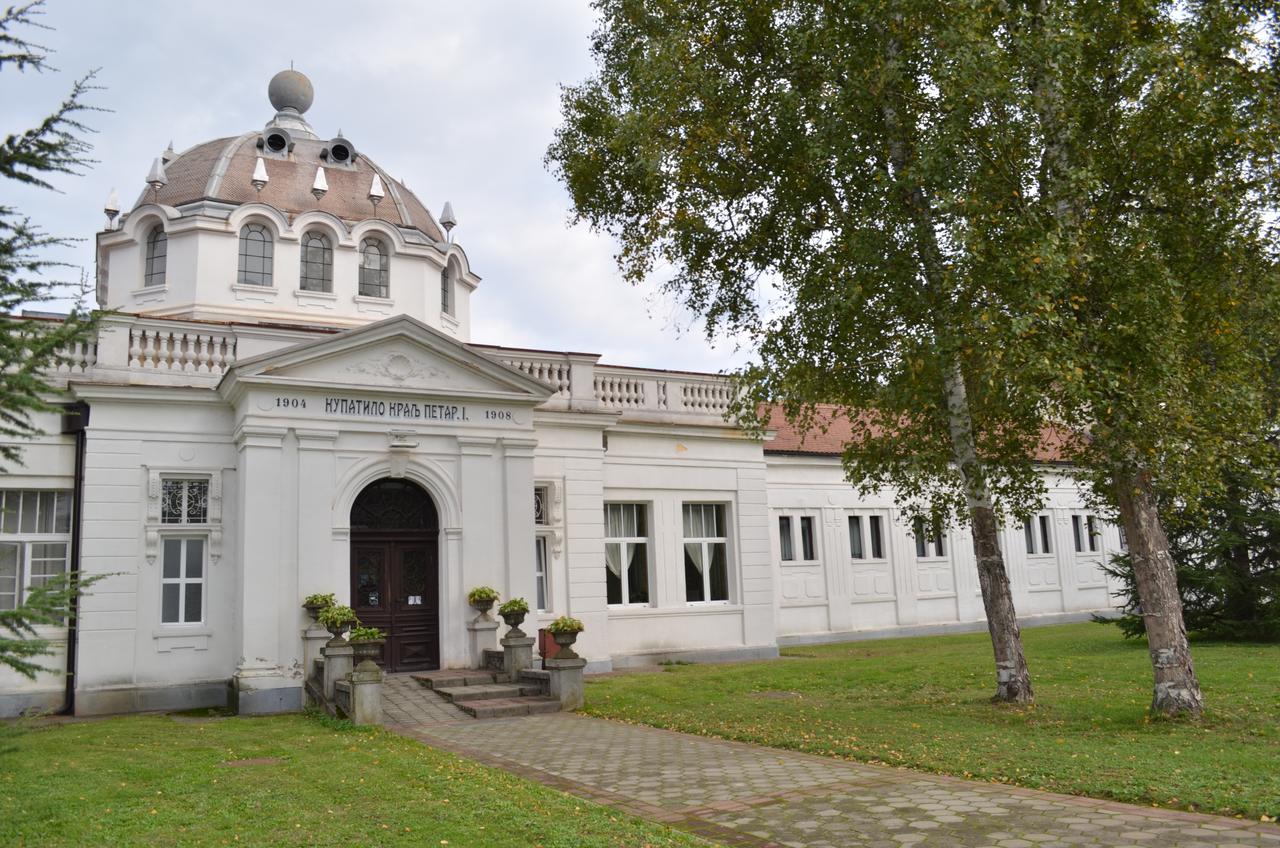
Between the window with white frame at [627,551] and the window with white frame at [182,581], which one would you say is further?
the window with white frame at [627,551]

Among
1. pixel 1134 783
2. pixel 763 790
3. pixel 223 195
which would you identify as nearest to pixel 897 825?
pixel 763 790

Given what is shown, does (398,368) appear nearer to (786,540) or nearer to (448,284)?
(448,284)

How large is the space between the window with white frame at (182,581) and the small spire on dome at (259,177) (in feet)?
31.4

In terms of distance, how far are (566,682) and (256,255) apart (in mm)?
12501

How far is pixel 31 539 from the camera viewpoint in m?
15.7

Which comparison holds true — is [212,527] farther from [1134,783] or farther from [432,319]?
[1134,783]

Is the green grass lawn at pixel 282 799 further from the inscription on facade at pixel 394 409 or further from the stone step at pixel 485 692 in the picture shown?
the inscription on facade at pixel 394 409

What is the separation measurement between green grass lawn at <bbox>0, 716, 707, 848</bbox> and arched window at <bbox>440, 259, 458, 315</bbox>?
45.2 feet

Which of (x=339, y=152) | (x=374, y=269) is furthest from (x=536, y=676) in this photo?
(x=339, y=152)

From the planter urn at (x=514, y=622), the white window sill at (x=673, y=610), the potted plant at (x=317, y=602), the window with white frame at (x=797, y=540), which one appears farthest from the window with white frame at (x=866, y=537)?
the potted plant at (x=317, y=602)

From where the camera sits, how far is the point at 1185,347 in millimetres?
10906

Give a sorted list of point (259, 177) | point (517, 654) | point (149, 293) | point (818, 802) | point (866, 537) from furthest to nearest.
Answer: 1. point (866, 537)
2. point (259, 177)
3. point (149, 293)
4. point (517, 654)
5. point (818, 802)

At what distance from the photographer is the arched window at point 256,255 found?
842 inches

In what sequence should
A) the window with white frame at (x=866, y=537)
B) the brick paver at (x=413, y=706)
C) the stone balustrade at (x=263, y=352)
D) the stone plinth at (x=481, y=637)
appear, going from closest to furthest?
the brick paver at (x=413, y=706)
the stone balustrade at (x=263, y=352)
the stone plinth at (x=481, y=637)
the window with white frame at (x=866, y=537)
